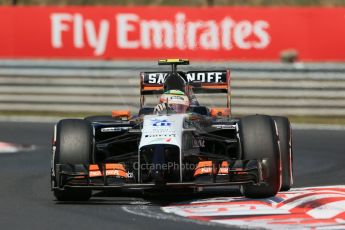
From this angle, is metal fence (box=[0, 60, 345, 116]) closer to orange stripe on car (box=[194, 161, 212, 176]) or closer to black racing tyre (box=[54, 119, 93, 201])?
black racing tyre (box=[54, 119, 93, 201])

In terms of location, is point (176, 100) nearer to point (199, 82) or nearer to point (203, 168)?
point (199, 82)

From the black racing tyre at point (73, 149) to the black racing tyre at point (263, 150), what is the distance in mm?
1480

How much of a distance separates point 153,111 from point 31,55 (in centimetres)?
1022

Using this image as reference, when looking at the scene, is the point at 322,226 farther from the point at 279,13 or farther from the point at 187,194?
the point at 279,13

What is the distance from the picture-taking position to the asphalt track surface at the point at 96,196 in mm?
9344

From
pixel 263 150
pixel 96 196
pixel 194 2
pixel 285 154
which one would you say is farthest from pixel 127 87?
pixel 263 150

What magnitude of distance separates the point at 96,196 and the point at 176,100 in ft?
4.44

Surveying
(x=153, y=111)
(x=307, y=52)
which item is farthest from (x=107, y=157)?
(x=307, y=52)

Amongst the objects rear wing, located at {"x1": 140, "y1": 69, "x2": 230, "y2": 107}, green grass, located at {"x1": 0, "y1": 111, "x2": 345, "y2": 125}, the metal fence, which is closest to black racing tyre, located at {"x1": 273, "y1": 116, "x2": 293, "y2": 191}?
rear wing, located at {"x1": 140, "y1": 69, "x2": 230, "y2": 107}

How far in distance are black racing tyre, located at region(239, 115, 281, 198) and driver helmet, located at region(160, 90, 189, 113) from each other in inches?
46.4

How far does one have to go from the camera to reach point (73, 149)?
1087 cm

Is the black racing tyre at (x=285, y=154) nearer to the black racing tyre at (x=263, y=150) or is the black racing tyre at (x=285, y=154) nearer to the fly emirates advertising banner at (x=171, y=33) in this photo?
the black racing tyre at (x=263, y=150)

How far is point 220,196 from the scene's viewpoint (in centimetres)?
1116

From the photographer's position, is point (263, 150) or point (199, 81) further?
point (199, 81)
